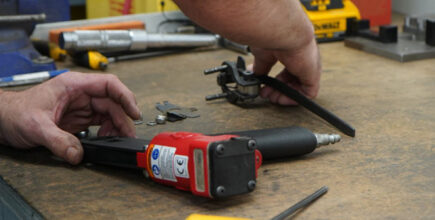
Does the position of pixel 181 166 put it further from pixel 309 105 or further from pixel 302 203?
pixel 309 105

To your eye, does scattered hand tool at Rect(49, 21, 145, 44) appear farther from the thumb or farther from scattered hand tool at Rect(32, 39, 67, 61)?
the thumb

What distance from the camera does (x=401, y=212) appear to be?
674mm

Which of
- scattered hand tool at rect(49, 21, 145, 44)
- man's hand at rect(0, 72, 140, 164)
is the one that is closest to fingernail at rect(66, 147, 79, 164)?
man's hand at rect(0, 72, 140, 164)

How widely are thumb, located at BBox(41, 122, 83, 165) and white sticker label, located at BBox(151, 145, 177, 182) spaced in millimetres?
158

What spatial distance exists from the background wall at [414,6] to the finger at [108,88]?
1.47 m

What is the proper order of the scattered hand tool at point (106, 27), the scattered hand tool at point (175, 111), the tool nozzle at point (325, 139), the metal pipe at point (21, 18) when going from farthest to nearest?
the scattered hand tool at point (106, 27), the metal pipe at point (21, 18), the scattered hand tool at point (175, 111), the tool nozzle at point (325, 139)

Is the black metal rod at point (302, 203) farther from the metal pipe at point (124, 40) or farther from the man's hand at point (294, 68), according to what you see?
the metal pipe at point (124, 40)

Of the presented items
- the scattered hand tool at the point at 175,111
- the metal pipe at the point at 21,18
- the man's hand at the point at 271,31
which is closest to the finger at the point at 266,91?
the man's hand at the point at 271,31

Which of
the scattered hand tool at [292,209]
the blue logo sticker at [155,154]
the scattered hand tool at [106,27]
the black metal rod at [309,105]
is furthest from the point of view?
the scattered hand tool at [106,27]

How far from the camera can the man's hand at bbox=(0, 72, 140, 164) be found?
0.86m

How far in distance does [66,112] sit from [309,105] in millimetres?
449

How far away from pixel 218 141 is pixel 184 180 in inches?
3.3

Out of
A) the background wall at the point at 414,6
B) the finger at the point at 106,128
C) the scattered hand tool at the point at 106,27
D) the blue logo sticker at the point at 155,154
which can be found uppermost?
the background wall at the point at 414,6

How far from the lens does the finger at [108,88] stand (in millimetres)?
929
